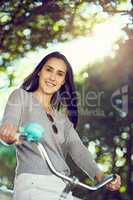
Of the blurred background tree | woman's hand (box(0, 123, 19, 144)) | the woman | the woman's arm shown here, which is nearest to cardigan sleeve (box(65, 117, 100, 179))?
the woman

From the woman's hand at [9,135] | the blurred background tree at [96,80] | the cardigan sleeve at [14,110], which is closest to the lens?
the woman's hand at [9,135]

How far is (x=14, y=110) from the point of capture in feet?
4.36

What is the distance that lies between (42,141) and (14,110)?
0.15 metres

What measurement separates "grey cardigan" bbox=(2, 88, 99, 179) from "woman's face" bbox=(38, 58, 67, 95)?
9 cm

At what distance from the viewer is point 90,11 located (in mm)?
2295

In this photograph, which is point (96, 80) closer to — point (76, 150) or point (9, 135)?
point (76, 150)

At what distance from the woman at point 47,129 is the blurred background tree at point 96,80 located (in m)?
0.50

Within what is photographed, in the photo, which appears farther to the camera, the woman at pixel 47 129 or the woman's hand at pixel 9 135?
the woman at pixel 47 129

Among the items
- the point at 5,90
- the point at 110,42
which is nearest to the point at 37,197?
the point at 5,90

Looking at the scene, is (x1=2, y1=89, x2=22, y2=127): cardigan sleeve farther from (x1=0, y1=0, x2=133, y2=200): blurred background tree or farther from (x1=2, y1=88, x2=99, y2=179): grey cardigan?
(x1=0, y1=0, x2=133, y2=200): blurred background tree

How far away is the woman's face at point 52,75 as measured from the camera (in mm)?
1560

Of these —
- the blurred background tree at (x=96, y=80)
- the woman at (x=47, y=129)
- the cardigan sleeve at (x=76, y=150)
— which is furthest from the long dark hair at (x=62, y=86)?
the blurred background tree at (x=96, y=80)

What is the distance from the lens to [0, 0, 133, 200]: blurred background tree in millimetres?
2230

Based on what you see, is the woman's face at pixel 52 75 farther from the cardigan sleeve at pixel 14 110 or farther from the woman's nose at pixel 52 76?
the cardigan sleeve at pixel 14 110
